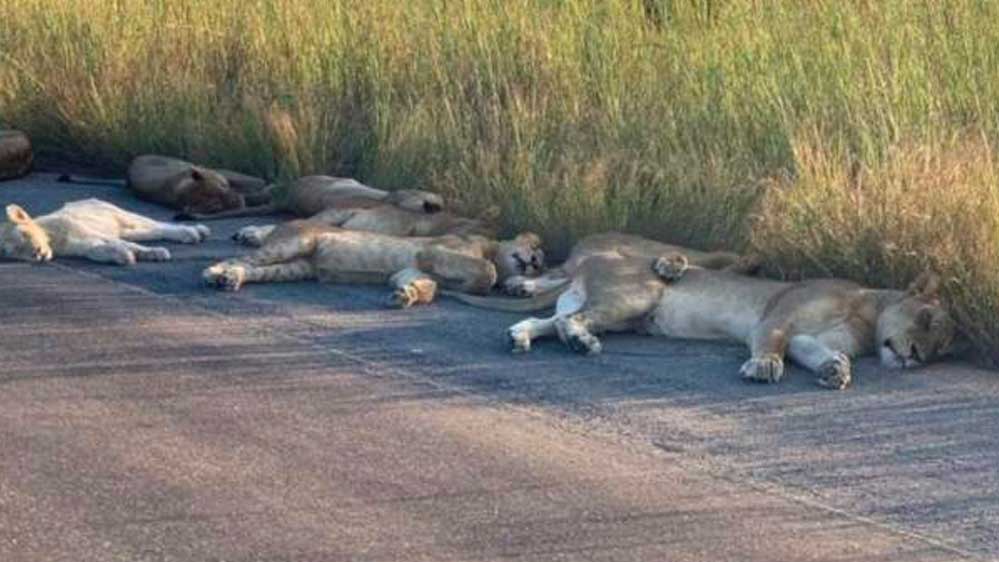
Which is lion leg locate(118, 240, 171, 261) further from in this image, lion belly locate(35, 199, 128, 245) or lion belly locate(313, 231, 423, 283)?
lion belly locate(313, 231, 423, 283)

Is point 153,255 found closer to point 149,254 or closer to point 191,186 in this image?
point 149,254

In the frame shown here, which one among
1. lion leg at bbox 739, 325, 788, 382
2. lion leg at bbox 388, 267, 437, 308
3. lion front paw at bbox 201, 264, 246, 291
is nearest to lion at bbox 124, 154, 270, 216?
lion front paw at bbox 201, 264, 246, 291

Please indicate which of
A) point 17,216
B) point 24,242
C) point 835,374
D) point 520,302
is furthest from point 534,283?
point 17,216

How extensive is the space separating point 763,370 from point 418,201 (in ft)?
10.4

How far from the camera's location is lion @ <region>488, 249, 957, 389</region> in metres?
8.96

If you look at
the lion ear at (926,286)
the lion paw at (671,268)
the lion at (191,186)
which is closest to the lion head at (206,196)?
the lion at (191,186)

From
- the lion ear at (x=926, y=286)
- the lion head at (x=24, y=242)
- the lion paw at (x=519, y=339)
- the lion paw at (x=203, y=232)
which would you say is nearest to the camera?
the lion ear at (x=926, y=286)

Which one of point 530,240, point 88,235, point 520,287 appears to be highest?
point 530,240

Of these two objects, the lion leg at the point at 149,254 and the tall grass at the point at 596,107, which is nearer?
the tall grass at the point at 596,107

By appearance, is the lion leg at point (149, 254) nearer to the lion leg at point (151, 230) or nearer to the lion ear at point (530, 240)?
the lion leg at point (151, 230)

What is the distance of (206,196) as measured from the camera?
12719mm

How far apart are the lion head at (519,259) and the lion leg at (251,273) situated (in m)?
0.90

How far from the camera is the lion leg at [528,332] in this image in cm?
931

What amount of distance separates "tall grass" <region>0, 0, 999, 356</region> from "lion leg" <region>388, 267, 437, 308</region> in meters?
0.90
